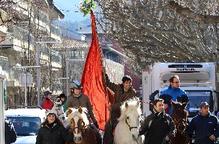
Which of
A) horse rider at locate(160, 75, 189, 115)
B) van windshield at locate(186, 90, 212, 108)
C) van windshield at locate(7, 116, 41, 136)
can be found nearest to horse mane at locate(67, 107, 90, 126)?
horse rider at locate(160, 75, 189, 115)

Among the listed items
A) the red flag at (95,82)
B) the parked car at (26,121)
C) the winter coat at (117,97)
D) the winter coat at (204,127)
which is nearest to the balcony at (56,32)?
the parked car at (26,121)

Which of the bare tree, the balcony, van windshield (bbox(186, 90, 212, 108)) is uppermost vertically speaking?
the balcony

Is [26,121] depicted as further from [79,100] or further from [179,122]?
[179,122]

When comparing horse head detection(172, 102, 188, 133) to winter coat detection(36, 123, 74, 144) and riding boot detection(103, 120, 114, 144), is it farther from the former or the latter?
winter coat detection(36, 123, 74, 144)

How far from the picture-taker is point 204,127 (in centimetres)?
1786

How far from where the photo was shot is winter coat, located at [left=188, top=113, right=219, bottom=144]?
1780 centimetres

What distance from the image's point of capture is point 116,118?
15.2 metres

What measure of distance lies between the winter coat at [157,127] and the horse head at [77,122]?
1364 millimetres

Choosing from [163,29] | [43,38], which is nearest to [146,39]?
[163,29]

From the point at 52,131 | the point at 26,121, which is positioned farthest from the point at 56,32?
the point at 52,131

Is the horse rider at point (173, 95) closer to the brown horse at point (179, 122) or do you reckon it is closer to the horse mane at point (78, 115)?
the brown horse at point (179, 122)

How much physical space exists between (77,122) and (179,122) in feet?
10.1

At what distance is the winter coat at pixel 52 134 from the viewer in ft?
48.4

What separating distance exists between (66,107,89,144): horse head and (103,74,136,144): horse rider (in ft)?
1.85
